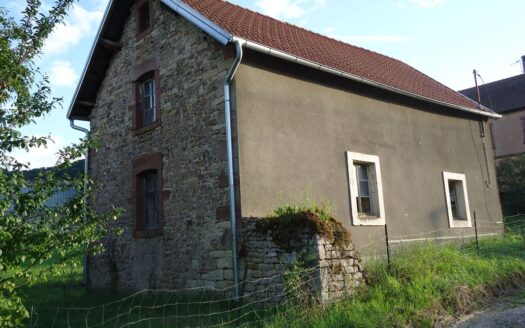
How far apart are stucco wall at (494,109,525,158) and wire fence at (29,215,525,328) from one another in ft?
58.7

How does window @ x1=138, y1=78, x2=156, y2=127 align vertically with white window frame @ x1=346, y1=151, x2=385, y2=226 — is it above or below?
above

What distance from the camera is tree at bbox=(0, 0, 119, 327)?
4602mm

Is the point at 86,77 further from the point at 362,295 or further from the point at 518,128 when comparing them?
the point at 518,128

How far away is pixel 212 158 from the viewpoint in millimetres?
9023

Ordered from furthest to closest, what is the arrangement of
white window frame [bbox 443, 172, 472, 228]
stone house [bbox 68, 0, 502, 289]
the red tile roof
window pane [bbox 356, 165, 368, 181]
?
1. white window frame [bbox 443, 172, 472, 228]
2. window pane [bbox 356, 165, 368, 181]
3. the red tile roof
4. stone house [bbox 68, 0, 502, 289]

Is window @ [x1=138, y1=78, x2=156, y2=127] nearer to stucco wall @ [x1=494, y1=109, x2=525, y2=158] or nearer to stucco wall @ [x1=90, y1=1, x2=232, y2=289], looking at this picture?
stucco wall @ [x1=90, y1=1, x2=232, y2=289]

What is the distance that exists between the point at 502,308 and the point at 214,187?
508cm

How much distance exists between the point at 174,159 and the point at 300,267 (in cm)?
403

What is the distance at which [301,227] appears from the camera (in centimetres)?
734

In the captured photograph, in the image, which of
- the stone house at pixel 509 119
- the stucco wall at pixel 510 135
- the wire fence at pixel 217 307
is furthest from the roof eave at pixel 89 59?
the stucco wall at pixel 510 135

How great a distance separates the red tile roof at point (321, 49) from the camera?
31.4 ft

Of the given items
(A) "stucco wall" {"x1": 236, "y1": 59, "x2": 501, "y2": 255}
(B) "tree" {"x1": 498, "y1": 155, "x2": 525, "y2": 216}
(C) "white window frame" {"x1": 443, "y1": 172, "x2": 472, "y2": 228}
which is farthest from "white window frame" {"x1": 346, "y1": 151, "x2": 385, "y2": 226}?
(B) "tree" {"x1": 498, "y1": 155, "x2": 525, "y2": 216}

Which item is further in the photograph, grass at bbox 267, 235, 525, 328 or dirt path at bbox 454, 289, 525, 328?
dirt path at bbox 454, 289, 525, 328

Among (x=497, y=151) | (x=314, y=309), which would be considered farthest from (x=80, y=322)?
(x=497, y=151)
